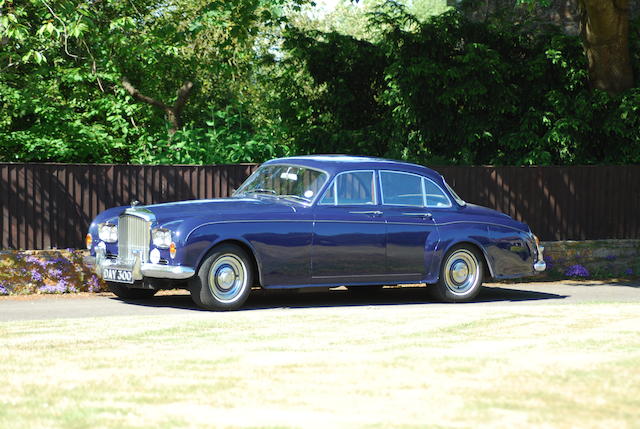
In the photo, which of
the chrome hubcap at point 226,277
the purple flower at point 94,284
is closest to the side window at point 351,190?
the chrome hubcap at point 226,277

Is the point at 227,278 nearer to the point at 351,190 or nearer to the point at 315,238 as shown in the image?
the point at 315,238

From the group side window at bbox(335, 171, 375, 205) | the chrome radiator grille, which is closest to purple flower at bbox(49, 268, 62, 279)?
the chrome radiator grille

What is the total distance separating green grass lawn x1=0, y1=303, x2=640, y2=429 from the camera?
22.3ft

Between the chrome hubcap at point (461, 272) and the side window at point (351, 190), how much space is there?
144 centimetres

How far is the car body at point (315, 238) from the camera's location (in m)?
12.7

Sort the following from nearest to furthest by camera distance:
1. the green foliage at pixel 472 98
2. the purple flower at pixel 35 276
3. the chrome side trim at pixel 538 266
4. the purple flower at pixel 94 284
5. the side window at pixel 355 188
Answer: the side window at pixel 355 188, the chrome side trim at pixel 538 266, the purple flower at pixel 35 276, the purple flower at pixel 94 284, the green foliage at pixel 472 98

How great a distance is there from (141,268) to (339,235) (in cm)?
245

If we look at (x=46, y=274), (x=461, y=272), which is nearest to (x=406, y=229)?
(x=461, y=272)

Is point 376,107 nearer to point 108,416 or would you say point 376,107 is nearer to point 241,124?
point 241,124

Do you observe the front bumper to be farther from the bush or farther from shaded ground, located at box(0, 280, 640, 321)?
the bush

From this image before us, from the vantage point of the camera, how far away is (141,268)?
1277 cm

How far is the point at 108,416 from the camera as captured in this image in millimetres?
6742

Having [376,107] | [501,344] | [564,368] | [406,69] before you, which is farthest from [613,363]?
[376,107]

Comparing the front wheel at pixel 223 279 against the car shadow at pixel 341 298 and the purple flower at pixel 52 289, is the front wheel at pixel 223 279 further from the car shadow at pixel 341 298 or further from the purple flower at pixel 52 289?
the purple flower at pixel 52 289
